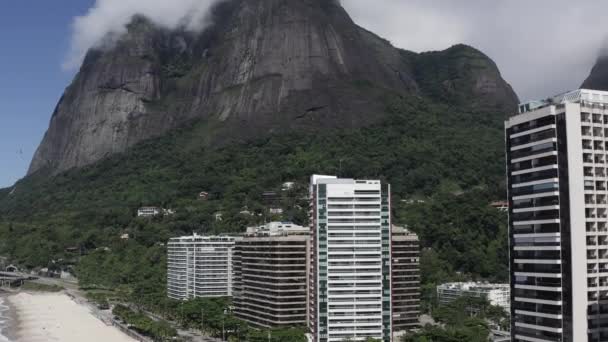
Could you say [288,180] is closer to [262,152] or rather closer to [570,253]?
[262,152]

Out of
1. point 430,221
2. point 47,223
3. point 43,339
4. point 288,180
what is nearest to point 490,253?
point 430,221

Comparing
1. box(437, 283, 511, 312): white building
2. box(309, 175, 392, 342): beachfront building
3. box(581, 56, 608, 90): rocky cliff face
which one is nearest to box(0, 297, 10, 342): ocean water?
box(309, 175, 392, 342): beachfront building

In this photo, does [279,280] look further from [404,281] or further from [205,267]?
[205,267]

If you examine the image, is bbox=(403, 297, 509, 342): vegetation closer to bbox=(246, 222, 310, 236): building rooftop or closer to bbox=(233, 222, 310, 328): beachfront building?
bbox=(233, 222, 310, 328): beachfront building

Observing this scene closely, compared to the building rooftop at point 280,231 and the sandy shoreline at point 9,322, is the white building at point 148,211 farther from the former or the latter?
the building rooftop at point 280,231

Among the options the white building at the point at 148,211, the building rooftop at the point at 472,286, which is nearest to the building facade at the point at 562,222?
the building rooftop at the point at 472,286

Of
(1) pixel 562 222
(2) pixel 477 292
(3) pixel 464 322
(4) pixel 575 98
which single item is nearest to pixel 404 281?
(3) pixel 464 322
